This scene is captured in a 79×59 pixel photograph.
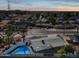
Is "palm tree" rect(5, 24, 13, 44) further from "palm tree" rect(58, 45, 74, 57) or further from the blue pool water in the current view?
"palm tree" rect(58, 45, 74, 57)

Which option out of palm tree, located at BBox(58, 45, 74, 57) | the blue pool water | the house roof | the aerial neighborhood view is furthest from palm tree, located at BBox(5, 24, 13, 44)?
palm tree, located at BBox(58, 45, 74, 57)

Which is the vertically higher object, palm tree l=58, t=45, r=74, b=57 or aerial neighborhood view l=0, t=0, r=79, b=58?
aerial neighborhood view l=0, t=0, r=79, b=58

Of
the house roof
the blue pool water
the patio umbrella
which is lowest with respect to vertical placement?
the blue pool water

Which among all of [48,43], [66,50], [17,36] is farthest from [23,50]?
[66,50]

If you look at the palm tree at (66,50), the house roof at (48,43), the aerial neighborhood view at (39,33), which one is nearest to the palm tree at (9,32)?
the aerial neighborhood view at (39,33)

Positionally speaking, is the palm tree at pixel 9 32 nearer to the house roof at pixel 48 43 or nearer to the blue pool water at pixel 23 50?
the blue pool water at pixel 23 50

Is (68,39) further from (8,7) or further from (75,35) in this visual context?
(8,7)

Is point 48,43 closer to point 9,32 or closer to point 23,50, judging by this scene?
point 23,50

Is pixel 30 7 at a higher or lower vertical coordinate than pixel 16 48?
higher

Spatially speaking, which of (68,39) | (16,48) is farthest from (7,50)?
(68,39)
